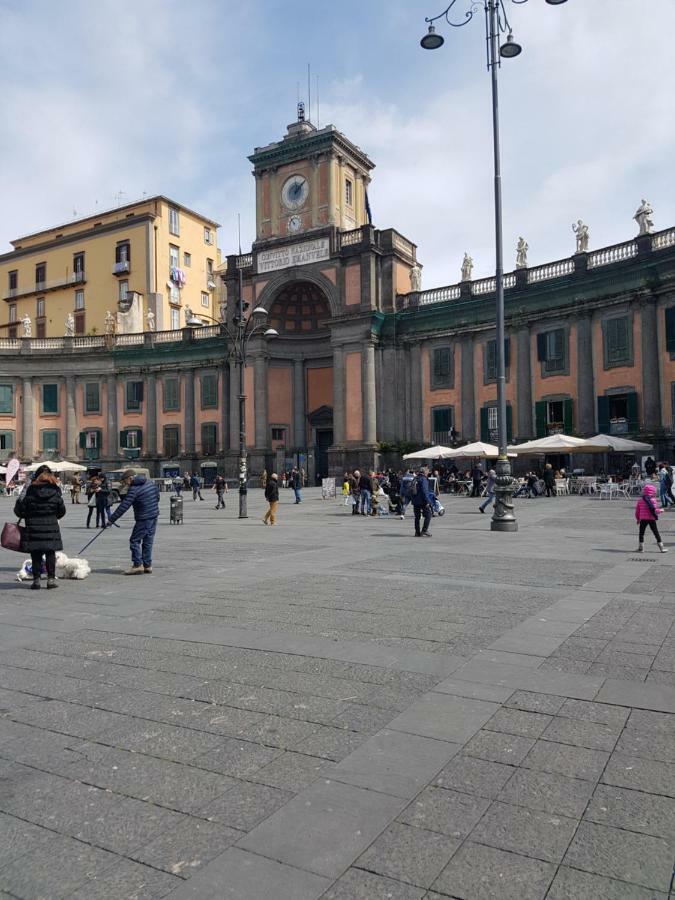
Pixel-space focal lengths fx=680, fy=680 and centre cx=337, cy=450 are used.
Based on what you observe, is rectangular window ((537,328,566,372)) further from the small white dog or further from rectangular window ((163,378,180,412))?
the small white dog

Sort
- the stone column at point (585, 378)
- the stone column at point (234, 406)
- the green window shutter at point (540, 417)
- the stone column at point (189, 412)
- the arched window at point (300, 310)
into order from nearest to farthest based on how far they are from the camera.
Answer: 1. the stone column at point (585, 378)
2. the green window shutter at point (540, 417)
3. the stone column at point (234, 406)
4. the arched window at point (300, 310)
5. the stone column at point (189, 412)

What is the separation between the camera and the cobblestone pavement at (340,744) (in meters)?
2.57

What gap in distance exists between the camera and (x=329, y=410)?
147ft

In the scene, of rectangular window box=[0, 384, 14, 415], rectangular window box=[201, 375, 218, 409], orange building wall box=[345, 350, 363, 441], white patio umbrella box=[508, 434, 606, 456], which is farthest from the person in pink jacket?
rectangular window box=[0, 384, 14, 415]

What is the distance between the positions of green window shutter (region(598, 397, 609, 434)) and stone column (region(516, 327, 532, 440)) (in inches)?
148

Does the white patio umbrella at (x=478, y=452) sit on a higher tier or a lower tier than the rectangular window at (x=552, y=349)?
lower

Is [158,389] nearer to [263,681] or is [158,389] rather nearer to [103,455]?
[103,455]

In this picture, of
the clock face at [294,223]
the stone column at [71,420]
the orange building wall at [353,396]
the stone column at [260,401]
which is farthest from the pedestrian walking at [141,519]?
the stone column at [71,420]

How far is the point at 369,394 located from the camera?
39594 millimetres

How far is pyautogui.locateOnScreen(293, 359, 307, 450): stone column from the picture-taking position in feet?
148

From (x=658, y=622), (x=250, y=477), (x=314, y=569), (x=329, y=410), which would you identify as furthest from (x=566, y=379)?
(x=658, y=622)

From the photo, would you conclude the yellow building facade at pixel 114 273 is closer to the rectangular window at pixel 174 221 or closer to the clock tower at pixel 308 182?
the rectangular window at pixel 174 221

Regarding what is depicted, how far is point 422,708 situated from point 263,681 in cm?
119

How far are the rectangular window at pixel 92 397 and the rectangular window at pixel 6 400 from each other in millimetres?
5248
